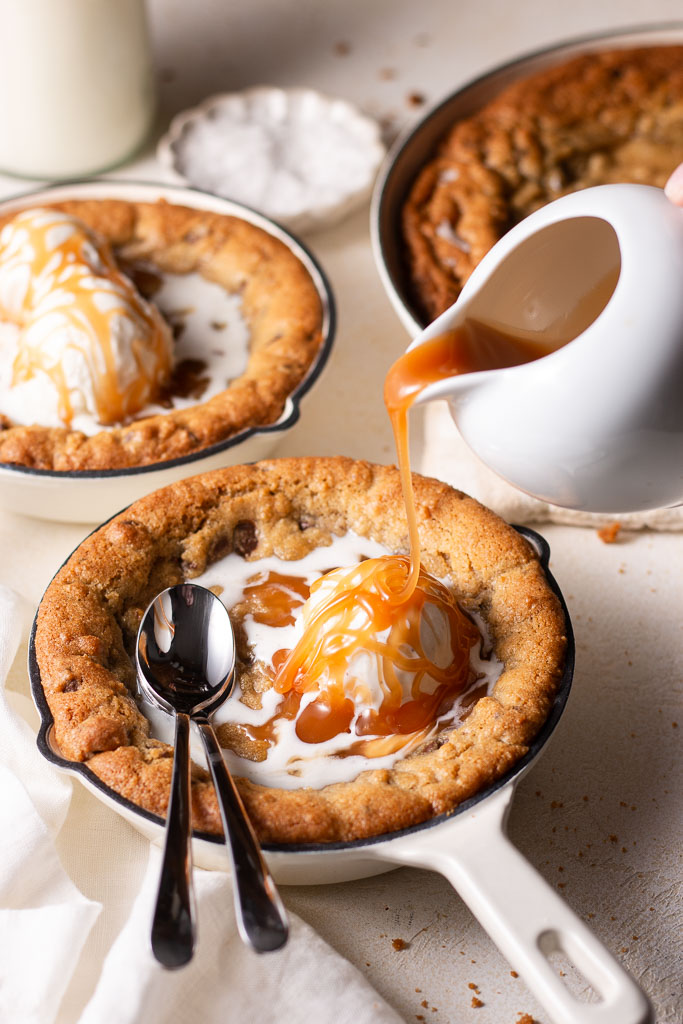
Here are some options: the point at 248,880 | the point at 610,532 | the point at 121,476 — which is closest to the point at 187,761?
the point at 248,880

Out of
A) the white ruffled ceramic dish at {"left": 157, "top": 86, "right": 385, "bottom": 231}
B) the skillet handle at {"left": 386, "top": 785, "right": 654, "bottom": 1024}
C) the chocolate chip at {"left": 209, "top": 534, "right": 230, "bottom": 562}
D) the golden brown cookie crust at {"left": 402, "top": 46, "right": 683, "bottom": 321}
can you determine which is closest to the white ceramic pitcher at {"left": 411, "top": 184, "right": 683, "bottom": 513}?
the skillet handle at {"left": 386, "top": 785, "right": 654, "bottom": 1024}

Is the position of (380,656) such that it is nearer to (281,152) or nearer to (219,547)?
(219,547)

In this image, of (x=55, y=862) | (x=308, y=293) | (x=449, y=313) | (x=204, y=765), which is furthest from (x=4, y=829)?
(x=308, y=293)

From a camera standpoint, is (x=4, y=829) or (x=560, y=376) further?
(x=4, y=829)

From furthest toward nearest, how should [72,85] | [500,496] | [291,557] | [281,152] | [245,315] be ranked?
1. [281,152]
2. [72,85]
3. [245,315]
4. [500,496]
5. [291,557]

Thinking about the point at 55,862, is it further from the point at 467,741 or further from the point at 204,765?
the point at 467,741

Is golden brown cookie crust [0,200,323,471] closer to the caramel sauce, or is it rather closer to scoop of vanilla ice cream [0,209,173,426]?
scoop of vanilla ice cream [0,209,173,426]
